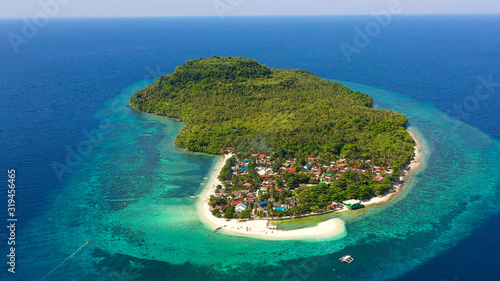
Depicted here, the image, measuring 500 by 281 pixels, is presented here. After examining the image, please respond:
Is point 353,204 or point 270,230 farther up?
point 353,204

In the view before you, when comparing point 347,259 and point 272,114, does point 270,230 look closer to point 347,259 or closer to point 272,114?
point 347,259

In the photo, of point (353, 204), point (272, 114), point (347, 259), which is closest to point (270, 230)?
point (347, 259)

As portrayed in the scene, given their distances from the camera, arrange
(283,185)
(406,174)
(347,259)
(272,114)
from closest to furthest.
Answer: (347,259) < (283,185) < (406,174) < (272,114)

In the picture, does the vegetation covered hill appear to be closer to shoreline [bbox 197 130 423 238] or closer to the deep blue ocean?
the deep blue ocean

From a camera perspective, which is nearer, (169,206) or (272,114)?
(169,206)

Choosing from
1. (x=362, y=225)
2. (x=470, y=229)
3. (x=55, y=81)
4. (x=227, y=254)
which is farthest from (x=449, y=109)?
(x=55, y=81)

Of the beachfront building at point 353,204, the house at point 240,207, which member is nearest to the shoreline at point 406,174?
the beachfront building at point 353,204
